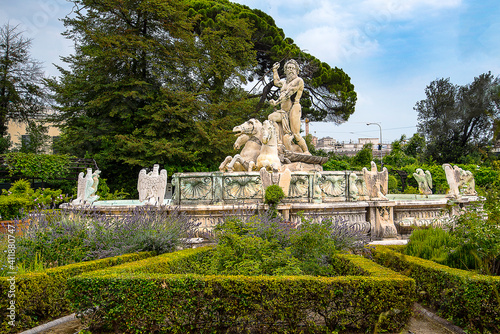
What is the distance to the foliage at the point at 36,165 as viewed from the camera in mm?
14094

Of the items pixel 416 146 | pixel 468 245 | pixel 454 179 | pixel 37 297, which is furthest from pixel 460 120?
pixel 37 297

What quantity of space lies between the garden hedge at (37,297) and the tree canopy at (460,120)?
34421mm

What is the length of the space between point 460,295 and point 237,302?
230 cm

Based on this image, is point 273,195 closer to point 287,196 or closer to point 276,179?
point 276,179

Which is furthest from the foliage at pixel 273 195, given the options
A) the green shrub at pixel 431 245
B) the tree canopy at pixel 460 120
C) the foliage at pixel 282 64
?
the tree canopy at pixel 460 120

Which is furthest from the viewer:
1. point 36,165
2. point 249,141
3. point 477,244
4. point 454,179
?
point 36,165

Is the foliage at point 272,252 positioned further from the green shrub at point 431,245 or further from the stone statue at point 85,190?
the stone statue at point 85,190

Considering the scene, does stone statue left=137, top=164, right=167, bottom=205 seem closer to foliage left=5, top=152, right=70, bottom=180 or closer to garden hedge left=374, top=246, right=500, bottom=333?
garden hedge left=374, top=246, right=500, bottom=333

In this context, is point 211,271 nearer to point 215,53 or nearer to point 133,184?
point 133,184

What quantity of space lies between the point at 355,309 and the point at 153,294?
1.91 meters

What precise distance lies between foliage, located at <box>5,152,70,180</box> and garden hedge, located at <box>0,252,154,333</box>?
12.4 m

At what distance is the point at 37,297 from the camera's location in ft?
12.3

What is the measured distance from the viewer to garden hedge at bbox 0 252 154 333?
3.53 meters

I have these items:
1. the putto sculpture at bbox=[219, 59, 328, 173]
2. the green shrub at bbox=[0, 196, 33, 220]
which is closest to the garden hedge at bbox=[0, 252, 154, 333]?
the putto sculpture at bbox=[219, 59, 328, 173]
